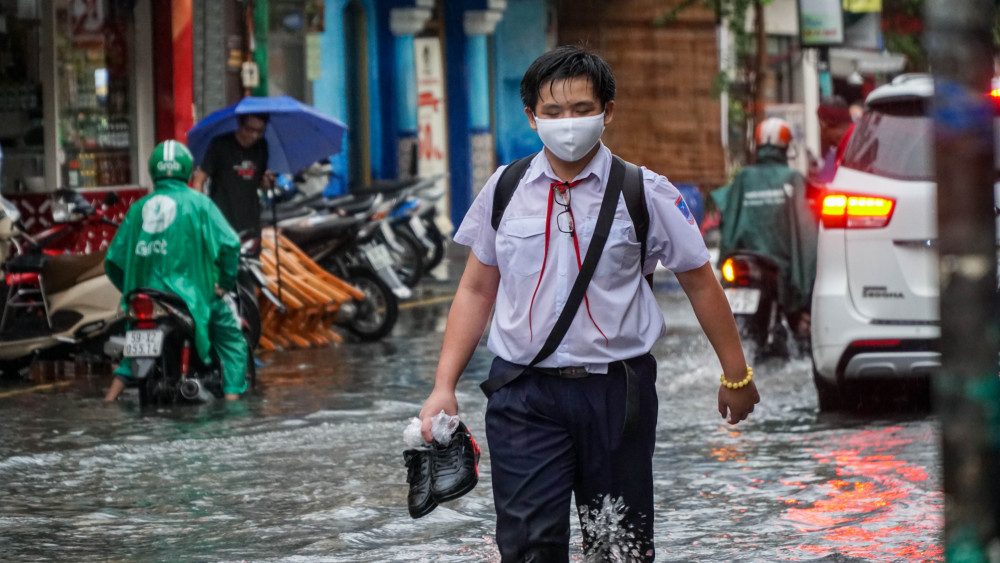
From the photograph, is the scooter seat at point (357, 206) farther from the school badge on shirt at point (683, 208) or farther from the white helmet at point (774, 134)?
the school badge on shirt at point (683, 208)

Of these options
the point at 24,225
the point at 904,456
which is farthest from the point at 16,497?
the point at 24,225

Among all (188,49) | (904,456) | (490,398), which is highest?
(188,49)

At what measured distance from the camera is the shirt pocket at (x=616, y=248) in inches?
179

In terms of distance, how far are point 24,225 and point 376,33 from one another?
1037 cm

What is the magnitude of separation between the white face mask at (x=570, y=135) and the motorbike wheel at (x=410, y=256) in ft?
46.8

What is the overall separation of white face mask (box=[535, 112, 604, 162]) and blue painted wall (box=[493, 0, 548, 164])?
1039 inches

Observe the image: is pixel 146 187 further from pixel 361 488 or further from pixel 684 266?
pixel 684 266

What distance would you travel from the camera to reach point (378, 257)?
15.6 metres

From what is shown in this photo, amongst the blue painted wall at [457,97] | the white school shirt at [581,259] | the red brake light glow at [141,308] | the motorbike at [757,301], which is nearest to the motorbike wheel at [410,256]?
the motorbike at [757,301]

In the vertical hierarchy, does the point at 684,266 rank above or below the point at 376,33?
below

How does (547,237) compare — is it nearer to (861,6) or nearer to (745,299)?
(745,299)

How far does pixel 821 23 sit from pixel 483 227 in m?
20.8

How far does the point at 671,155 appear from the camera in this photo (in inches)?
1325

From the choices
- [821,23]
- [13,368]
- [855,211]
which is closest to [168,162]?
[13,368]
